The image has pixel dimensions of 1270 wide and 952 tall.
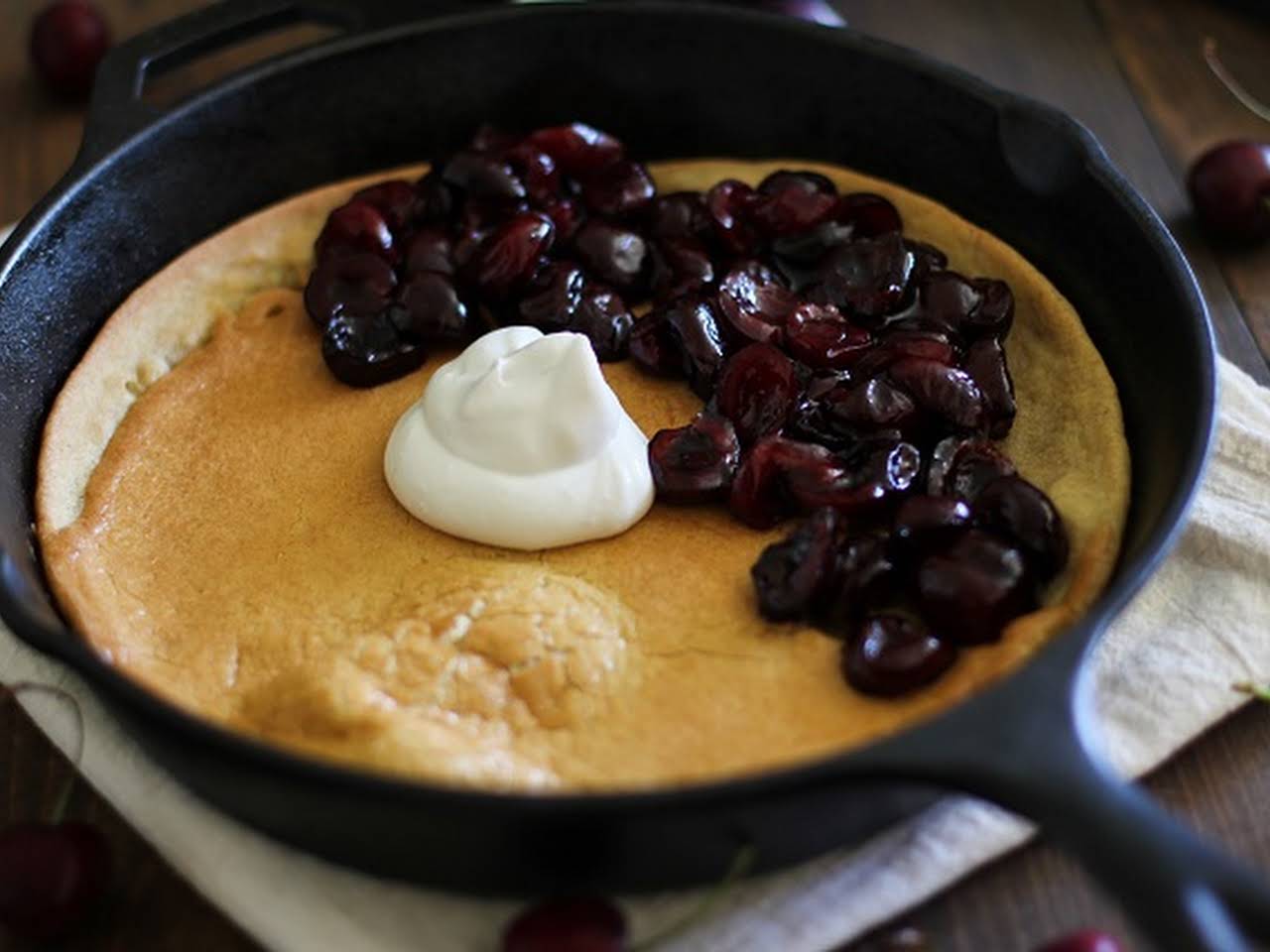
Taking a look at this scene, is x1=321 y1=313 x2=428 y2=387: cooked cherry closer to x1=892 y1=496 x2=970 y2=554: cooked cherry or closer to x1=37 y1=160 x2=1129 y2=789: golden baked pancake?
x1=37 y1=160 x2=1129 y2=789: golden baked pancake

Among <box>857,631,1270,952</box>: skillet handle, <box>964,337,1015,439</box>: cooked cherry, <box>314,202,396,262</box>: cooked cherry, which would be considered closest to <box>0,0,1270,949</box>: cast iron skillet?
<box>857,631,1270,952</box>: skillet handle

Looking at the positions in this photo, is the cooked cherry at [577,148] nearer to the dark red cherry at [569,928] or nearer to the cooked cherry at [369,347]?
the cooked cherry at [369,347]

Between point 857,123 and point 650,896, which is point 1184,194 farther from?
point 650,896

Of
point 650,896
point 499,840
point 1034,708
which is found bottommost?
point 650,896

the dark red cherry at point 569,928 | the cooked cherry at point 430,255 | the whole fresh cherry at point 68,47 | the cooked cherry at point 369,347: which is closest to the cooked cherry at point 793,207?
the cooked cherry at point 430,255

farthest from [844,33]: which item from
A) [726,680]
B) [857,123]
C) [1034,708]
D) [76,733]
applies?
[76,733]

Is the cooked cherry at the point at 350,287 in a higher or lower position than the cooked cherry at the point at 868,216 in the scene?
lower

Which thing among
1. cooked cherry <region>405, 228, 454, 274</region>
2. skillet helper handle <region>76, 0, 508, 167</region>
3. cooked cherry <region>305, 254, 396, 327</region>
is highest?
skillet helper handle <region>76, 0, 508, 167</region>
